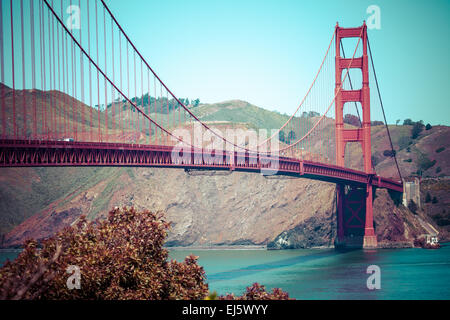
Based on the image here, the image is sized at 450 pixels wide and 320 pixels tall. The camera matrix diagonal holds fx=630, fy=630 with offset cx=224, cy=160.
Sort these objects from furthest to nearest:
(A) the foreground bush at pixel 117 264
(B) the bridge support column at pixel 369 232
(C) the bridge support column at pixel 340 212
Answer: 1. (C) the bridge support column at pixel 340 212
2. (B) the bridge support column at pixel 369 232
3. (A) the foreground bush at pixel 117 264

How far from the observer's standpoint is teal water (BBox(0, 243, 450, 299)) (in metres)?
41.2

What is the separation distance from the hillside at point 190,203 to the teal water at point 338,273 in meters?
12.4

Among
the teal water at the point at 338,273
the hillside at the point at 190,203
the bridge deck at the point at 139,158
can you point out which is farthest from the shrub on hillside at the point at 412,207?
the bridge deck at the point at 139,158

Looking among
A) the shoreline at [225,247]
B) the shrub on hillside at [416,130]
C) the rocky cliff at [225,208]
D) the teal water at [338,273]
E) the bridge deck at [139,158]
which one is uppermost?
the shrub on hillside at [416,130]

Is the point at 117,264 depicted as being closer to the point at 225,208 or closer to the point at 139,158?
the point at 139,158

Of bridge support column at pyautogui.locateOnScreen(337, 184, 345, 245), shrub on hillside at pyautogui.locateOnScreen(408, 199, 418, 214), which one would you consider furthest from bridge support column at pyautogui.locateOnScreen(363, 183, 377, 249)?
shrub on hillside at pyautogui.locateOnScreen(408, 199, 418, 214)

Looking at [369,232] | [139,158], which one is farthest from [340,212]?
[139,158]

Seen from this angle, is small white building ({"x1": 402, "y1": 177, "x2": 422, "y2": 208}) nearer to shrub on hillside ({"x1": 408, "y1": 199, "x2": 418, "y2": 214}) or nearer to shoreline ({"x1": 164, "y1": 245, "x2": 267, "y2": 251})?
shrub on hillside ({"x1": 408, "y1": 199, "x2": 418, "y2": 214})

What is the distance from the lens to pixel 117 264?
20.3 m

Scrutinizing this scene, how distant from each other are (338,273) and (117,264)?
33.7 metres

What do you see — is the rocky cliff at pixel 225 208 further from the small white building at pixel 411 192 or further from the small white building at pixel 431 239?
the small white building at pixel 411 192

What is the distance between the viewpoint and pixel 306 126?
195 meters

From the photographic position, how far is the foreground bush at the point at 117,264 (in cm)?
1912

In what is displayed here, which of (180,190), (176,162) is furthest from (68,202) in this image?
(176,162)
